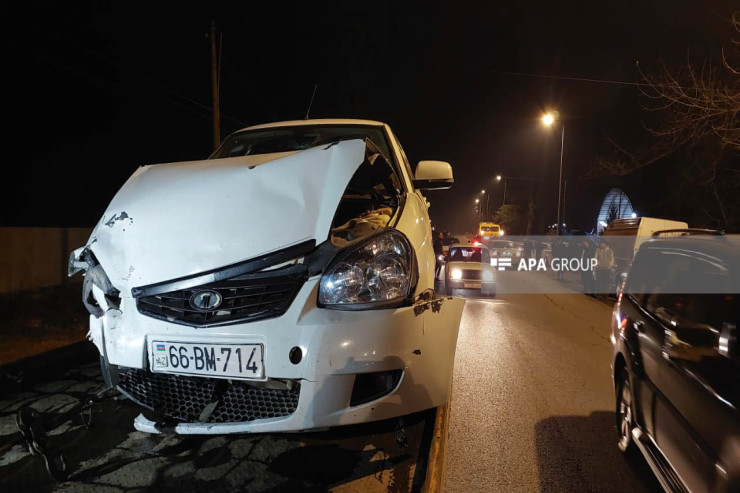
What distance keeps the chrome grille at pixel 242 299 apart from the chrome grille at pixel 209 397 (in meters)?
A: 0.32

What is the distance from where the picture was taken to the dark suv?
213 cm

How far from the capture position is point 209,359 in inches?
91.4

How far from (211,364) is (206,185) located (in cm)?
95

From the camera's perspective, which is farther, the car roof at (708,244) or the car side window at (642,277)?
the car side window at (642,277)

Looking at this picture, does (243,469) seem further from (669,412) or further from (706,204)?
(706,204)

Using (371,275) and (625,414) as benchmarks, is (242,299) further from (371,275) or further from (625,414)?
(625,414)

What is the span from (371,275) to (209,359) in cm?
87

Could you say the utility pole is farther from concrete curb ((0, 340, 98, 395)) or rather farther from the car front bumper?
the car front bumper

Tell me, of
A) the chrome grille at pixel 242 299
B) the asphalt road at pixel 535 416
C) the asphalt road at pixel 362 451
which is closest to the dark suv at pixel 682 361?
the asphalt road at pixel 535 416

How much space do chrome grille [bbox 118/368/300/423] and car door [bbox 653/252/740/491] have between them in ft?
6.00

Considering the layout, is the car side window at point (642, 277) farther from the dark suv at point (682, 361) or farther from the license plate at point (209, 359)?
the license plate at point (209, 359)

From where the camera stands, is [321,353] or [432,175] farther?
[432,175]

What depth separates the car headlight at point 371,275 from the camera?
7.64 feet
